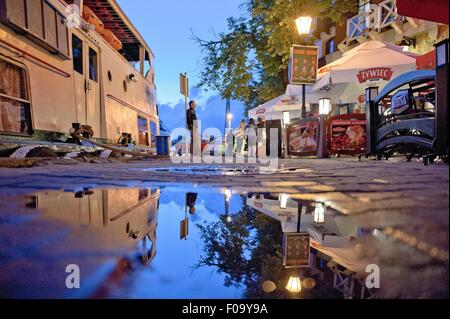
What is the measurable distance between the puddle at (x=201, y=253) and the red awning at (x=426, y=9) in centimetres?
258

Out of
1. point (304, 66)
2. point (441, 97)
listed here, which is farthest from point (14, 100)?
point (304, 66)

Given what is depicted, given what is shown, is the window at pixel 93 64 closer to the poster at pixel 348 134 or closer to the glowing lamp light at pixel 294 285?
the poster at pixel 348 134

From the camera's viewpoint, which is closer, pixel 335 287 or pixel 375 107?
pixel 335 287

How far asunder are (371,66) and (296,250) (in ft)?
30.1

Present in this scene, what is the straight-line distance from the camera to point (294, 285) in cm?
70

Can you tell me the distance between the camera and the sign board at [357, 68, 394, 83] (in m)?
8.52

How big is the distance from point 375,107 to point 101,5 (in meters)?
7.38

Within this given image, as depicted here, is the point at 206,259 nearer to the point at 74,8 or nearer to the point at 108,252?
the point at 108,252

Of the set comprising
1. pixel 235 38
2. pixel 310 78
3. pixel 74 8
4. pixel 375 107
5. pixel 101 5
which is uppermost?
pixel 235 38

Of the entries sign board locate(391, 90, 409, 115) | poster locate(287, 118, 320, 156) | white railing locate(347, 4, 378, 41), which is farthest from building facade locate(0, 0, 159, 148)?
white railing locate(347, 4, 378, 41)

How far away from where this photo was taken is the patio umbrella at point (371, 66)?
27.9ft

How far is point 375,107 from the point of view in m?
5.50

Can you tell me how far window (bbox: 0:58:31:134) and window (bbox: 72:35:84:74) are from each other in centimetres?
198
